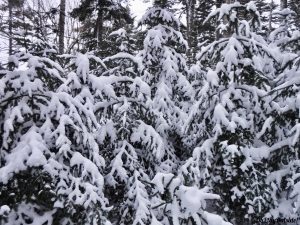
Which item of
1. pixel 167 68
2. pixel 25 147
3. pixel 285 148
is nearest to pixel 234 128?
pixel 285 148

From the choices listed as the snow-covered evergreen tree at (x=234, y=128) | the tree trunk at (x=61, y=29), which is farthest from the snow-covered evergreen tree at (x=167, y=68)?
the tree trunk at (x=61, y=29)

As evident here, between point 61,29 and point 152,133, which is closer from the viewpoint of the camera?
point 152,133

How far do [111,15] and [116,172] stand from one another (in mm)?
14008

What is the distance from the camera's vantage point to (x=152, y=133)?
638 centimetres

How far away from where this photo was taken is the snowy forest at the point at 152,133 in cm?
422

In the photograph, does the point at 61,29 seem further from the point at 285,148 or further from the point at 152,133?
the point at 285,148

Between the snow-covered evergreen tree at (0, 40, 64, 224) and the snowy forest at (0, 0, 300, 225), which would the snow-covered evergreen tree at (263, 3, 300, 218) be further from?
the snow-covered evergreen tree at (0, 40, 64, 224)

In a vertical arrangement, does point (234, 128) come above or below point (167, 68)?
below

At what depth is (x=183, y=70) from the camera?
966 centimetres

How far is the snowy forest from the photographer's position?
4223 mm

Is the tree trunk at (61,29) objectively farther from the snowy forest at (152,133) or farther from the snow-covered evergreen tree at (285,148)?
the snow-covered evergreen tree at (285,148)

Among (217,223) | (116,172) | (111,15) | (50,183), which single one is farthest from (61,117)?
(111,15)

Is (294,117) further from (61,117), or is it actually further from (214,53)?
(61,117)

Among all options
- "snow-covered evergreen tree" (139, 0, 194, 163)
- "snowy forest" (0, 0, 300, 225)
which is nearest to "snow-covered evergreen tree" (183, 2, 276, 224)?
"snowy forest" (0, 0, 300, 225)
